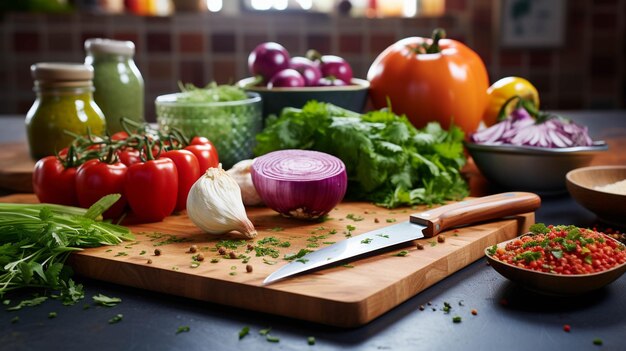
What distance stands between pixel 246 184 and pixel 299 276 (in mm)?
502

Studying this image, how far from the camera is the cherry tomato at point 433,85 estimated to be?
1.99 meters

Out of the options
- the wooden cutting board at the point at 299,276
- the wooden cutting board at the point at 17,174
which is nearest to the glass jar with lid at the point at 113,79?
the wooden cutting board at the point at 17,174

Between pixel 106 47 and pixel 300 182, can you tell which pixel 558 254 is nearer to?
pixel 300 182

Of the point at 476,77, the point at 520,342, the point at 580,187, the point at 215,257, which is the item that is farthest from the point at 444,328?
the point at 476,77

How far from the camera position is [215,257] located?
120cm

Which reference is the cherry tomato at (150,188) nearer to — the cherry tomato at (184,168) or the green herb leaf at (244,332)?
the cherry tomato at (184,168)

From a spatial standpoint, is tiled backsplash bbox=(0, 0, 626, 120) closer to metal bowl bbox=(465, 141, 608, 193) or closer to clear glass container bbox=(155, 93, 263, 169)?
clear glass container bbox=(155, 93, 263, 169)

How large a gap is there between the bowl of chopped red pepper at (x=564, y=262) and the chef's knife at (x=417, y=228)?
0.17 metres

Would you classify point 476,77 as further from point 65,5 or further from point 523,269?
point 65,5

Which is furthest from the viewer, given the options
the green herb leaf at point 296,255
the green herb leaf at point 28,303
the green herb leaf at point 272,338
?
the green herb leaf at point 296,255

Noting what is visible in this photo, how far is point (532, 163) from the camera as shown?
1.68 metres

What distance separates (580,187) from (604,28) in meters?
3.59

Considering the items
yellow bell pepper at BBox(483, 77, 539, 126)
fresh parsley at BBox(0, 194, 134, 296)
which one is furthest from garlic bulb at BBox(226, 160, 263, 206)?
yellow bell pepper at BBox(483, 77, 539, 126)

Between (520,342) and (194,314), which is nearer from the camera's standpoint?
(520,342)
